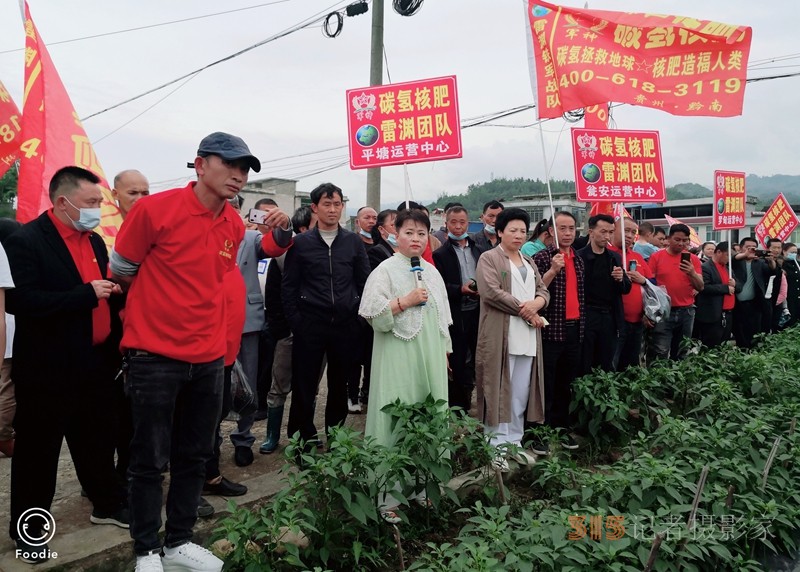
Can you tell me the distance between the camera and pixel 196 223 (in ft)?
8.87

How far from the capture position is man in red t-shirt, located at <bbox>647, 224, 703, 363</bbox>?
21.8ft

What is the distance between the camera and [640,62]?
17.7 ft

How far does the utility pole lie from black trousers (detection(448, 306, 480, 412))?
16.4 ft

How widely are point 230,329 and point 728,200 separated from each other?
798 centimetres

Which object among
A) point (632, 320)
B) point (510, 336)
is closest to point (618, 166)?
point (632, 320)

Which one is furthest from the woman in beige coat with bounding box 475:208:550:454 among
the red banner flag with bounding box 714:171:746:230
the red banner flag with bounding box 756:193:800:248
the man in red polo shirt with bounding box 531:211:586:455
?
the red banner flag with bounding box 756:193:800:248

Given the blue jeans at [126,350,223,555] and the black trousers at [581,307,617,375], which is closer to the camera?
the blue jeans at [126,350,223,555]

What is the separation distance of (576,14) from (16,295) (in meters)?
5.15

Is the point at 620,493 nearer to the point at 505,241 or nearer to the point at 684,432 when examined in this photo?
the point at 684,432

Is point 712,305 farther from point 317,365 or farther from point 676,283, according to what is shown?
point 317,365

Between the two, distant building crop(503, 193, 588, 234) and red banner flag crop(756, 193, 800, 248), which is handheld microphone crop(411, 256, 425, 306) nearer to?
red banner flag crop(756, 193, 800, 248)

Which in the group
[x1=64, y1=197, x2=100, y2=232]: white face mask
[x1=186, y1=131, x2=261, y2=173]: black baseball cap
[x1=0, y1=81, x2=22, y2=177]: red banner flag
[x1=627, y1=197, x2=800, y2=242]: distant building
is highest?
[x1=627, y1=197, x2=800, y2=242]: distant building

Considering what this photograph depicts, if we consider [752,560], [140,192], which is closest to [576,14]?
[140,192]

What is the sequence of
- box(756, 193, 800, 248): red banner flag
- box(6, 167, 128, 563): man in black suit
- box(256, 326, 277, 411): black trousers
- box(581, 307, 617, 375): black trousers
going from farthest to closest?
box(756, 193, 800, 248): red banner flag, box(581, 307, 617, 375): black trousers, box(256, 326, 277, 411): black trousers, box(6, 167, 128, 563): man in black suit
